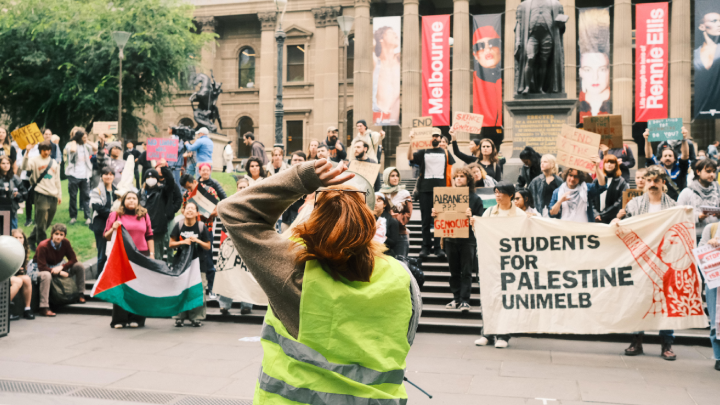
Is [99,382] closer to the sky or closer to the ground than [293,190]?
closer to the ground

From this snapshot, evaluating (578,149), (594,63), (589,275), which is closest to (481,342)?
(589,275)

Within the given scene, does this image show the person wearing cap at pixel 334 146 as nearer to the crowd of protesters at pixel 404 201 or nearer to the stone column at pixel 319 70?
the crowd of protesters at pixel 404 201

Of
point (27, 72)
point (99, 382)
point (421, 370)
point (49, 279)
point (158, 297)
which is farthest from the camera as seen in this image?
point (27, 72)

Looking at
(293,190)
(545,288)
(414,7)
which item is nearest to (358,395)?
(293,190)

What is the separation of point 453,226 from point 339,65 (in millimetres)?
32112

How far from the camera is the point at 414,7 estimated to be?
118 ft

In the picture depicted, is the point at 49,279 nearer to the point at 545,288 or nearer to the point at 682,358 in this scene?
the point at 545,288

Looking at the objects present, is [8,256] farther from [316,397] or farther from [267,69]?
[267,69]

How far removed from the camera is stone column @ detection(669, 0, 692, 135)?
32.8 m

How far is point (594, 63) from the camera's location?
1232 inches

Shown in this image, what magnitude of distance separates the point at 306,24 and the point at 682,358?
3645cm

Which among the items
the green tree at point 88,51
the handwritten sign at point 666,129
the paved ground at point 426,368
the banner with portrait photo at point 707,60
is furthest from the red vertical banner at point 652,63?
the paved ground at point 426,368

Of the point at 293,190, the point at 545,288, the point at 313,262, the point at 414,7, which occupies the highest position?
the point at 414,7

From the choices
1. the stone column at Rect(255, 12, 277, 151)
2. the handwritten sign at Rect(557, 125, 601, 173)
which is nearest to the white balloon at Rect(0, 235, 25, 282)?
the handwritten sign at Rect(557, 125, 601, 173)
